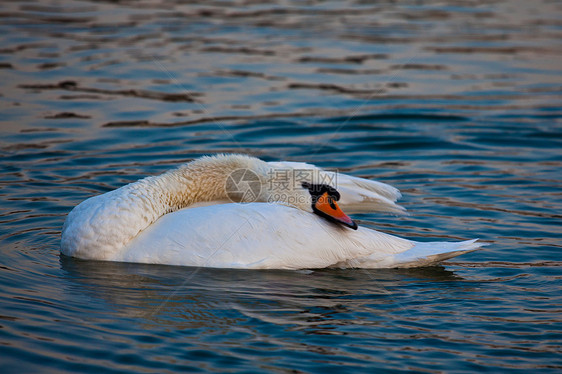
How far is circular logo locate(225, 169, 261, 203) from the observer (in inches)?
328

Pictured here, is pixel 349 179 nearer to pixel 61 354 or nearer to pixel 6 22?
pixel 61 354

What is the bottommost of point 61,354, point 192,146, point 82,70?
point 61,354

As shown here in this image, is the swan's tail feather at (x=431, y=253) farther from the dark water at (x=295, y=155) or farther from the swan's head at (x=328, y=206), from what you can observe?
the swan's head at (x=328, y=206)

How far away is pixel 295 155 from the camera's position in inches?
457

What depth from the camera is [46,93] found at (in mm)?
13891

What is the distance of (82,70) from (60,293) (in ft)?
29.8

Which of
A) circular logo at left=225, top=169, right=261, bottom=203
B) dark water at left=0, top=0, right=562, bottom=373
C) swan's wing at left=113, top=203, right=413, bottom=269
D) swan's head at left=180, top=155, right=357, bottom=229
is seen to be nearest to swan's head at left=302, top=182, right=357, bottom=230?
swan's wing at left=113, top=203, right=413, bottom=269

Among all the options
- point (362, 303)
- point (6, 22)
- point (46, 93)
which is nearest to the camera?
point (362, 303)

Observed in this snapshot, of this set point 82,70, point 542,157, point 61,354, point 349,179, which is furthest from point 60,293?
point 82,70

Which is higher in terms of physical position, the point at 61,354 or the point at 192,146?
the point at 192,146

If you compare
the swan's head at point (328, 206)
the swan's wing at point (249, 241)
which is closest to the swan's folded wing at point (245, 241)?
the swan's wing at point (249, 241)

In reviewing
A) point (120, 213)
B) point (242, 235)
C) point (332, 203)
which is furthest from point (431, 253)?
point (120, 213)

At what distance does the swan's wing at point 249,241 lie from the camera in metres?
7.14

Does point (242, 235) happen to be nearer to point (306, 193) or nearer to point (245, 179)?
point (306, 193)
